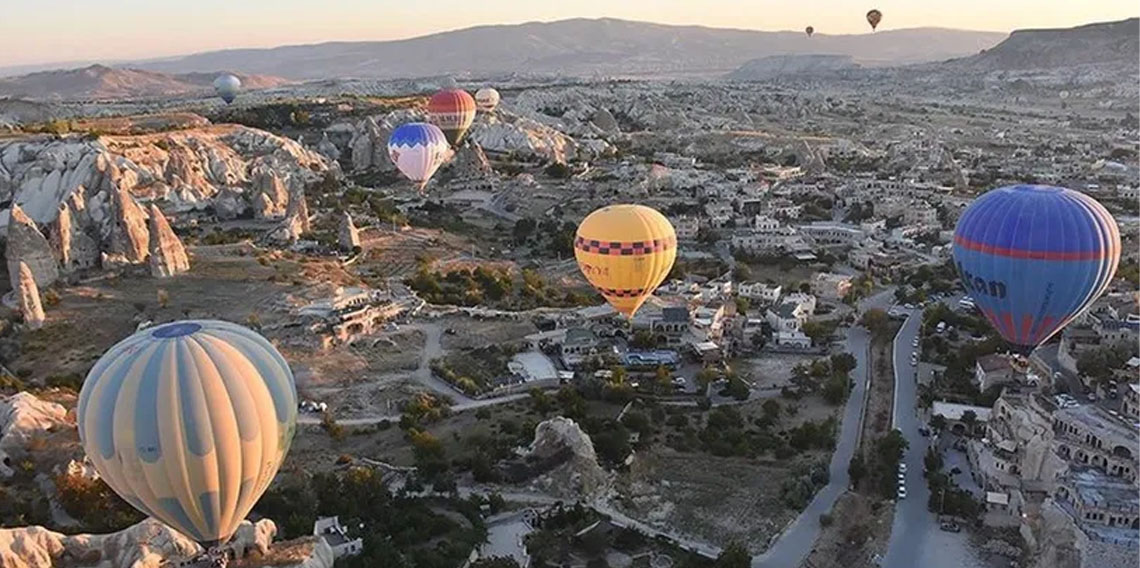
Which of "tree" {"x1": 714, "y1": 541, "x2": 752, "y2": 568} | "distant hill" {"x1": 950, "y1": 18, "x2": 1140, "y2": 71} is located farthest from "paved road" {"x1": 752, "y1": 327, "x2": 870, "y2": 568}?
"distant hill" {"x1": 950, "y1": 18, "x2": 1140, "y2": 71}

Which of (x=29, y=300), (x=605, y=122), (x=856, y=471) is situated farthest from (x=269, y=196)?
(x=605, y=122)

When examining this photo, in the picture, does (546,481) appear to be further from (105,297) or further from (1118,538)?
(105,297)

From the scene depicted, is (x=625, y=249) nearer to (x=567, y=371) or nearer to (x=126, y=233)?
(x=567, y=371)

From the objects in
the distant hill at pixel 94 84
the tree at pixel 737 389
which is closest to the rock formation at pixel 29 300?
the tree at pixel 737 389

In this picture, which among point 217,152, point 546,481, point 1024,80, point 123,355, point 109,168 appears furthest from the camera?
point 1024,80

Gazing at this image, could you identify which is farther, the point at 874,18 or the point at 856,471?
the point at 874,18

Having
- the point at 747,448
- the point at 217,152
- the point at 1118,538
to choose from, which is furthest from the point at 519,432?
the point at 217,152
